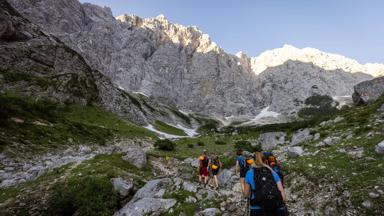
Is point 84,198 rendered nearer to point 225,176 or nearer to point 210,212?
point 210,212

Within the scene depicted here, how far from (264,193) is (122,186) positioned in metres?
9.64

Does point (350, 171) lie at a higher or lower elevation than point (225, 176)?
higher

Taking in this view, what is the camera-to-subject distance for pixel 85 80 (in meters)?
98.8

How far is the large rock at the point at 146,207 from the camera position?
11.5m

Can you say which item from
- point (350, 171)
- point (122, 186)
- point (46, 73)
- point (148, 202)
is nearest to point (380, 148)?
point (350, 171)

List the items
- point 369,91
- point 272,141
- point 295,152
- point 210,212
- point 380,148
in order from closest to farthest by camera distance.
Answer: point 210,212 → point 380,148 → point 295,152 → point 272,141 → point 369,91

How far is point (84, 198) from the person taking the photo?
1236cm

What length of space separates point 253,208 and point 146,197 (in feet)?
24.5

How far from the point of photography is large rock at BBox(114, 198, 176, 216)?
11.5 metres

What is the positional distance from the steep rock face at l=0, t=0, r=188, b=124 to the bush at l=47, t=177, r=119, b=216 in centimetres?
7461

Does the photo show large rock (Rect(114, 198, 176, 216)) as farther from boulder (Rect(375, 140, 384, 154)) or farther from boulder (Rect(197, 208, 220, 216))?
boulder (Rect(375, 140, 384, 154))

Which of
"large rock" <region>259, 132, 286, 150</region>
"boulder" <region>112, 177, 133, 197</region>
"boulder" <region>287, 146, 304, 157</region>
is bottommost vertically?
"boulder" <region>112, 177, 133, 197</region>

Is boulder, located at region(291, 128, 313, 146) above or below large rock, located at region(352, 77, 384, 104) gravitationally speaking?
below

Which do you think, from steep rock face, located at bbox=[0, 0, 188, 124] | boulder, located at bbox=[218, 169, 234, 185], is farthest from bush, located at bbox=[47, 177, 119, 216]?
steep rock face, located at bbox=[0, 0, 188, 124]
